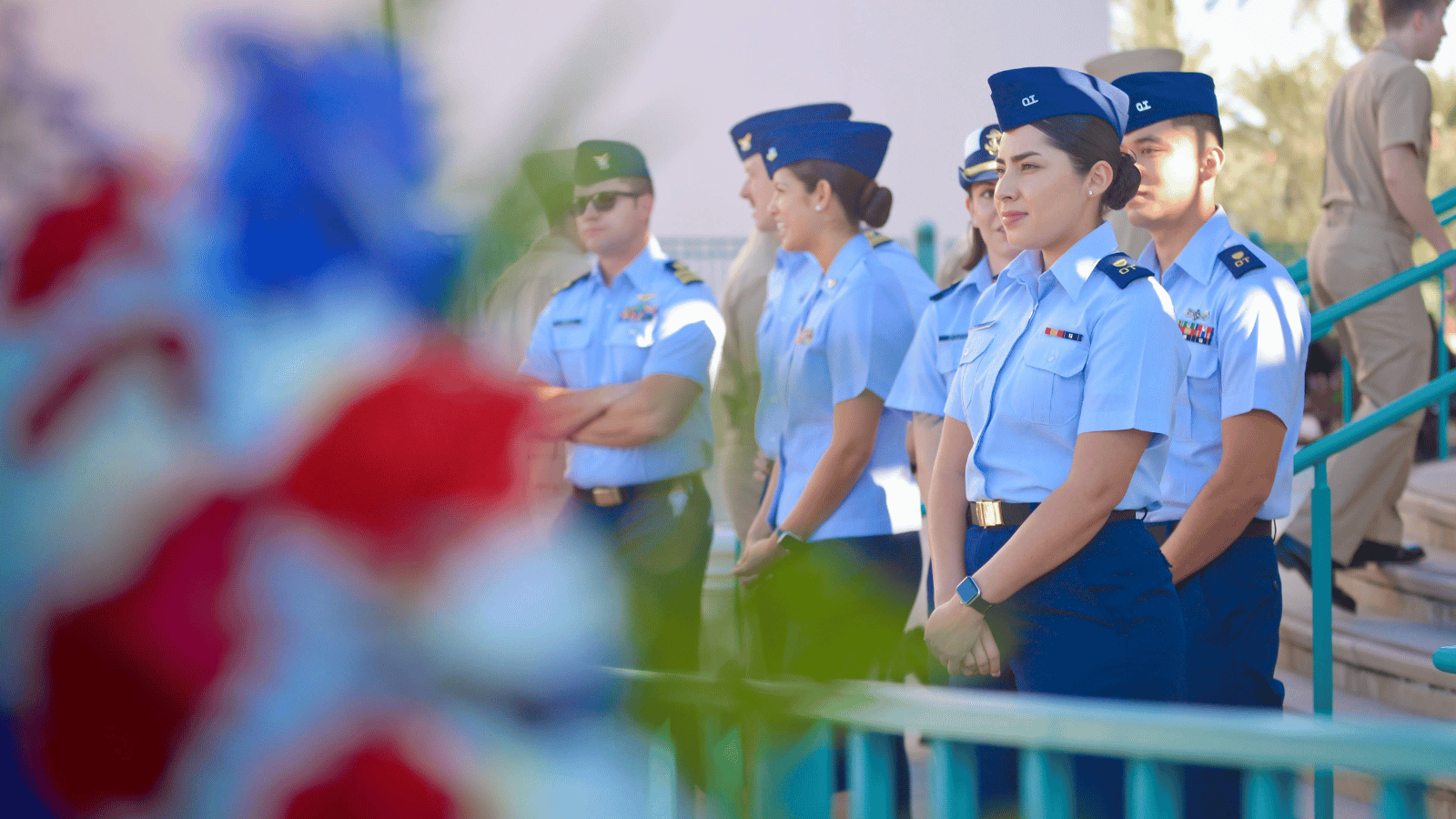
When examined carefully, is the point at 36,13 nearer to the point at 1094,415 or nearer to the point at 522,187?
the point at 522,187

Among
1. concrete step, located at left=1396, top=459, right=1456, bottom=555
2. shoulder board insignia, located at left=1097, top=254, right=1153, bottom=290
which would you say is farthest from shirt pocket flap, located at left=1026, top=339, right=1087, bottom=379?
concrete step, located at left=1396, top=459, right=1456, bottom=555

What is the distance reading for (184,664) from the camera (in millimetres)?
412

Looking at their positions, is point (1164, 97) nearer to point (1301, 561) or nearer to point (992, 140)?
point (992, 140)

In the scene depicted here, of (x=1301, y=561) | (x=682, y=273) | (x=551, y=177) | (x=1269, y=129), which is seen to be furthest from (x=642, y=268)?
(x=1269, y=129)

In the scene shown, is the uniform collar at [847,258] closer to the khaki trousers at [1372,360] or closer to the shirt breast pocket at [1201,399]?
the shirt breast pocket at [1201,399]

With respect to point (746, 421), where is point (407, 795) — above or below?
above

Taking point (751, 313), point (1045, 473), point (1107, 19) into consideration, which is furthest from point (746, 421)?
point (1107, 19)

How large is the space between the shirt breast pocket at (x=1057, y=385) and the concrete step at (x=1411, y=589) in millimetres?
2185

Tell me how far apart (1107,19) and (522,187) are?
1161 centimetres

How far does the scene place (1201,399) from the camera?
2.38 meters

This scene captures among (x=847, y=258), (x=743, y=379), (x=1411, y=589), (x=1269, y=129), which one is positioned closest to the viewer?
(x=847, y=258)

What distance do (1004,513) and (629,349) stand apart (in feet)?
4.47

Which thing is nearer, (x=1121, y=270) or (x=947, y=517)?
(x=1121, y=270)

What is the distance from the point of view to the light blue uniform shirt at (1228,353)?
227cm
